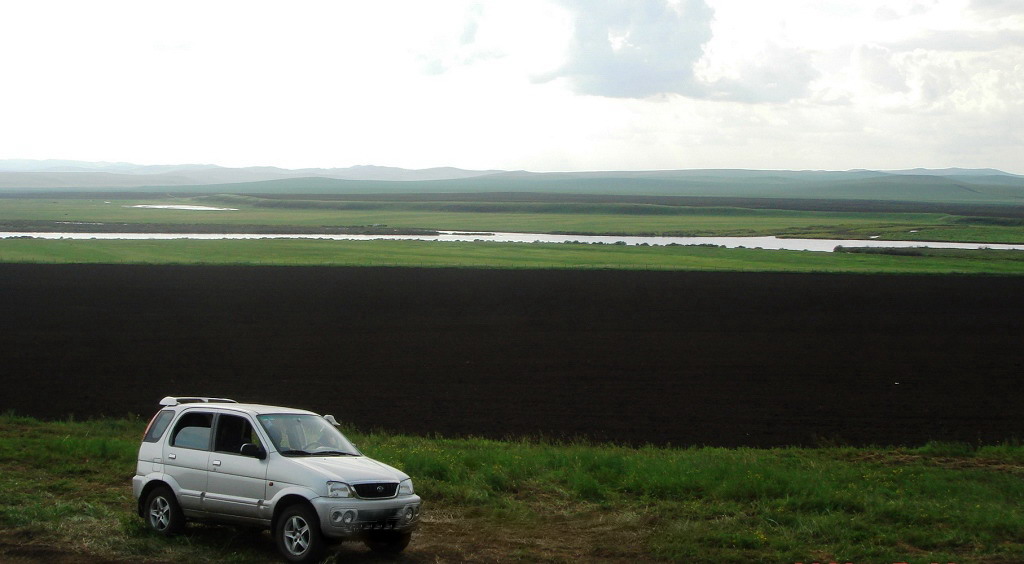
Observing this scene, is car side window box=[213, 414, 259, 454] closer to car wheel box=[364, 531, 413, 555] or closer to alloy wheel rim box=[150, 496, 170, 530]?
alloy wheel rim box=[150, 496, 170, 530]

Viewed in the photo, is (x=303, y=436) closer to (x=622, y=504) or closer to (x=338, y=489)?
(x=338, y=489)

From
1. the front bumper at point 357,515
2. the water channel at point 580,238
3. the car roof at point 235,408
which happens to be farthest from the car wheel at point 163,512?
the water channel at point 580,238

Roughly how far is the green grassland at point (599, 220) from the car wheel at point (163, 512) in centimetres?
8410

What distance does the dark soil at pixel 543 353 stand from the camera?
19078 millimetres

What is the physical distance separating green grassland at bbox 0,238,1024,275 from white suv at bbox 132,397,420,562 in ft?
129

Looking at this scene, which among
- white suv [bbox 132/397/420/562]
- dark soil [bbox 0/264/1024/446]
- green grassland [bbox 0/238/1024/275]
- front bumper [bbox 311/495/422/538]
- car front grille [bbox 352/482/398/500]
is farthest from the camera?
green grassland [bbox 0/238/1024/275]

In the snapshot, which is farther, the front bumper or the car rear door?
the car rear door

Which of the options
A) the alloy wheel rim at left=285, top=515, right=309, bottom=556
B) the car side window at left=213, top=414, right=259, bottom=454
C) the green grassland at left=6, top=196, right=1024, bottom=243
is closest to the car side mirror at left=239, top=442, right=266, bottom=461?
the car side window at left=213, top=414, right=259, bottom=454

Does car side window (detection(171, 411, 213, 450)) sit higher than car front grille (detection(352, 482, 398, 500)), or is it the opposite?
car side window (detection(171, 411, 213, 450))

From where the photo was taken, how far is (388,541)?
383 inches

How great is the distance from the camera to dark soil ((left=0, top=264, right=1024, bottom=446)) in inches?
751

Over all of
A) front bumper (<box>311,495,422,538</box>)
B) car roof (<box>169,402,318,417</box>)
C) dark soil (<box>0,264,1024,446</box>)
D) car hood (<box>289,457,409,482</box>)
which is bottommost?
dark soil (<box>0,264,1024,446</box>)

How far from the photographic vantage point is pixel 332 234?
85750mm

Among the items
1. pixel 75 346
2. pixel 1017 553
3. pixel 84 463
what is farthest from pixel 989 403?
pixel 75 346
